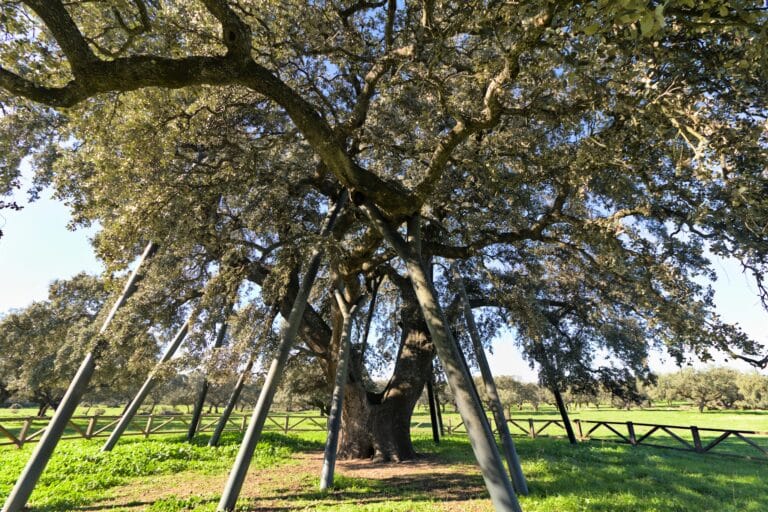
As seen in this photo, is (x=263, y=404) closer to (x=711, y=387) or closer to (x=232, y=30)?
(x=232, y=30)

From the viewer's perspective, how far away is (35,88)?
374cm

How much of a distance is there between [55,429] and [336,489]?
17.6 feet

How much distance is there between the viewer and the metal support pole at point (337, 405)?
7177 millimetres

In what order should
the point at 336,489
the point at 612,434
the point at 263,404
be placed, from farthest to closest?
the point at 612,434 < the point at 336,489 < the point at 263,404

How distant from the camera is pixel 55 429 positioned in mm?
6449

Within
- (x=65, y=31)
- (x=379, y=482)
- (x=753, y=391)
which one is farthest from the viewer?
(x=753, y=391)

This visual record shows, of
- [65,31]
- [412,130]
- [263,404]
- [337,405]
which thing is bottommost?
[263,404]

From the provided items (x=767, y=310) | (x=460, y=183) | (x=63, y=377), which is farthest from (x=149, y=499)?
(x=63, y=377)

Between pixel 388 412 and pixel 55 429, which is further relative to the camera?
pixel 388 412

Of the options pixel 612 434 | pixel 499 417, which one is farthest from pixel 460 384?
pixel 612 434

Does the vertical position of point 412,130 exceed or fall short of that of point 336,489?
it exceeds it

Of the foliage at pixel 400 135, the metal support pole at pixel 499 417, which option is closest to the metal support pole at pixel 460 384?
the foliage at pixel 400 135

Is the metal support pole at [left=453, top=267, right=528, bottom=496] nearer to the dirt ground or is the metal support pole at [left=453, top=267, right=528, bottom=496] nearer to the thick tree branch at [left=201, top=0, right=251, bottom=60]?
the dirt ground

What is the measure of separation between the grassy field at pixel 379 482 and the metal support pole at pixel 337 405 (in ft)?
1.19
